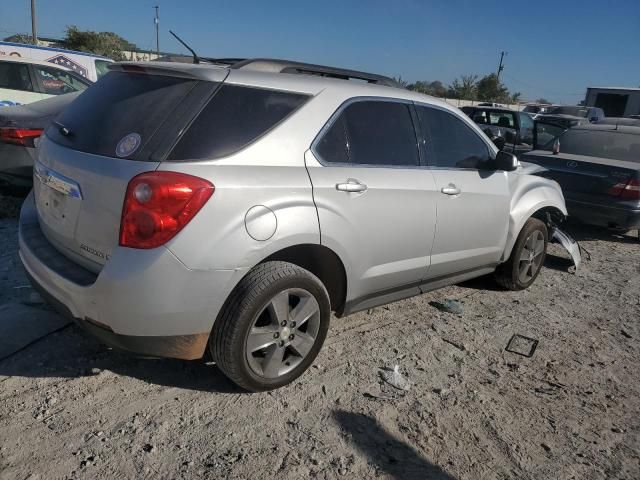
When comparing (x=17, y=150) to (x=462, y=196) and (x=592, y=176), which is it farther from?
(x=592, y=176)

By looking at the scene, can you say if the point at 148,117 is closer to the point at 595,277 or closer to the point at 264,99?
the point at 264,99

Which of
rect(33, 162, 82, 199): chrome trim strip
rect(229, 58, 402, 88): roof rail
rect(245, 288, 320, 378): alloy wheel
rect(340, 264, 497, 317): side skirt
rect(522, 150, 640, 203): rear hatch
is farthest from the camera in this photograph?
rect(522, 150, 640, 203): rear hatch

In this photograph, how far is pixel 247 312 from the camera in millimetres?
2682

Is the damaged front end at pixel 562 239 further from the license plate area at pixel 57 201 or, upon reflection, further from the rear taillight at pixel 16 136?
the rear taillight at pixel 16 136

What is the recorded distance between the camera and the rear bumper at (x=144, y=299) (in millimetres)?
2416

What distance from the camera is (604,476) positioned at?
2590 millimetres

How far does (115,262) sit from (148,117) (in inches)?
29.0

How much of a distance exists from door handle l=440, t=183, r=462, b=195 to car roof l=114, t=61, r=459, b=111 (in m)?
0.75

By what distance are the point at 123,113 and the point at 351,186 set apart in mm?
1279

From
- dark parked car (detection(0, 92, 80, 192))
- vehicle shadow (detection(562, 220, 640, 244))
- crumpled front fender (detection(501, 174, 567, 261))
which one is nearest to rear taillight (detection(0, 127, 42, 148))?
dark parked car (detection(0, 92, 80, 192))

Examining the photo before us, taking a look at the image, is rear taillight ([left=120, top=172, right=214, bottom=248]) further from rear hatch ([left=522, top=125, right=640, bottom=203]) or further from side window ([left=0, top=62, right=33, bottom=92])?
side window ([left=0, top=62, right=33, bottom=92])

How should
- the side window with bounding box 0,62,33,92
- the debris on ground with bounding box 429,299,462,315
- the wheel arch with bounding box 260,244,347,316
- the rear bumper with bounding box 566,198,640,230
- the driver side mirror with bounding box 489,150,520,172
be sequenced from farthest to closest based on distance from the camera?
the side window with bounding box 0,62,33,92 < the rear bumper with bounding box 566,198,640,230 < the debris on ground with bounding box 429,299,462,315 < the driver side mirror with bounding box 489,150,520,172 < the wheel arch with bounding box 260,244,347,316

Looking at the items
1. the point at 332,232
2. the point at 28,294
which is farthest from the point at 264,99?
the point at 28,294

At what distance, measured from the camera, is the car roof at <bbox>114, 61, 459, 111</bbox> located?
108 inches
